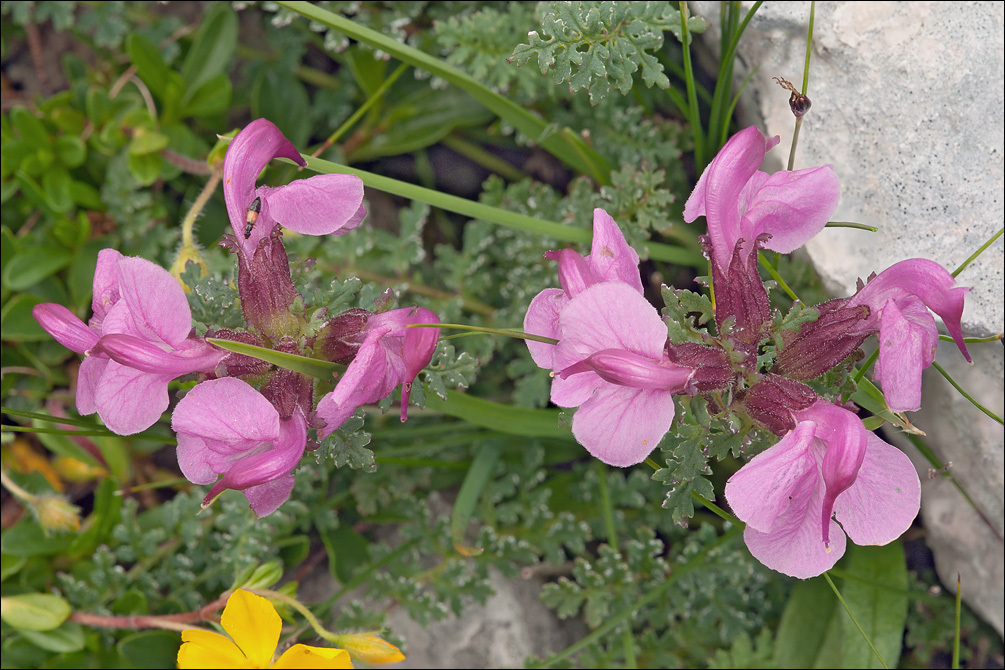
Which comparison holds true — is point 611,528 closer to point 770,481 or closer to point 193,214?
point 770,481

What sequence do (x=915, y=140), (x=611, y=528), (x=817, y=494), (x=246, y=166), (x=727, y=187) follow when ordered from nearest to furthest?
(x=817, y=494), (x=727, y=187), (x=246, y=166), (x=915, y=140), (x=611, y=528)

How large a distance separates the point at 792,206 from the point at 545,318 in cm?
58

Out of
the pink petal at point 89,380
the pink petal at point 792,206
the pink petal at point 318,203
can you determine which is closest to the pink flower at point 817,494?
the pink petal at point 792,206

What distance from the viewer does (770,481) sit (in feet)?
4.91

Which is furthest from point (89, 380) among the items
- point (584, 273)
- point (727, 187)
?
point (727, 187)

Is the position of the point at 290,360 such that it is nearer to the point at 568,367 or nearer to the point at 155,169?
the point at 568,367

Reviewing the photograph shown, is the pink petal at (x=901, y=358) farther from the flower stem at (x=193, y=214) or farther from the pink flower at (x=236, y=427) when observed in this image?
the flower stem at (x=193, y=214)

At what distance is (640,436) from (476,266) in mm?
1369

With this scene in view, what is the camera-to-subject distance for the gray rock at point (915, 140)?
2184mm

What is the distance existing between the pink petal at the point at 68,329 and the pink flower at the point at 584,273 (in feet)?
3.24

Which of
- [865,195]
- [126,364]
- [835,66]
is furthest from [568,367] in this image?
[835,66]

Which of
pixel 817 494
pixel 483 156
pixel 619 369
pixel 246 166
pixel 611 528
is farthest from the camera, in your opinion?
pixel 483 156

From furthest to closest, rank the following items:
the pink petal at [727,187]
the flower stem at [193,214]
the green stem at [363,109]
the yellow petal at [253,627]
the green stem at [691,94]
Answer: the green stem at [363,109] → the flower stem at [193,214] → the green stem at [691,94] → the yellow petal at [253,627] → the pink petal at [727,187]

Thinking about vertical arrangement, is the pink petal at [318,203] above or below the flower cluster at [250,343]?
above
